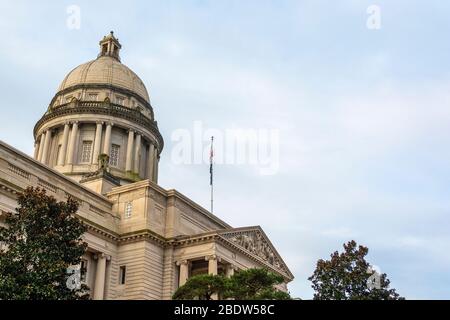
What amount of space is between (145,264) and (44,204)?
62.4 feet

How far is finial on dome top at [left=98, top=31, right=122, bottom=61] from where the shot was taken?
74.2 metres

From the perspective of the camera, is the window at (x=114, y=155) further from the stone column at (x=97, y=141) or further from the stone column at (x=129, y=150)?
the stone column at (x=97, y=141)

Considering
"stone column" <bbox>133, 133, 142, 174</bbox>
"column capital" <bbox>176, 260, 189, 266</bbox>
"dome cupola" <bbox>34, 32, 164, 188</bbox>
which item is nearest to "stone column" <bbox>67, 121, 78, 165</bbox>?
"dome cupola" <bbox>34, 32, 164, 188</bbox>

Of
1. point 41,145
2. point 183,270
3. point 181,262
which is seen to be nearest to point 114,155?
point 41,145

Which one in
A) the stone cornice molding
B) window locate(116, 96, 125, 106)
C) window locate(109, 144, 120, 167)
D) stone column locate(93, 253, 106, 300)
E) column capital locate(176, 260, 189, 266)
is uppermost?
the stone cornice molding

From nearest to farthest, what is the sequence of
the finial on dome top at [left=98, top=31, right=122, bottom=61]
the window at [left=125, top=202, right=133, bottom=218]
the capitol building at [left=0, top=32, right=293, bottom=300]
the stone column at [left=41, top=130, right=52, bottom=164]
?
the capitol building at [left=0, top=32, right=293, bottom=300] < the window at [left=125, top=202, right=133, bottom=218] < the stone column at [left=41, top=130, right=52, bottom=164] < the finial on dome top at [left=98, top=31, right=122, bottom=61]

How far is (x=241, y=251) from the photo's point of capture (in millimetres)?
47562

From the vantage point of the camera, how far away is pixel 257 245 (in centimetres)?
5172

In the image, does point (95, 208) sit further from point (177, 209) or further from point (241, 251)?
point (241, 251)

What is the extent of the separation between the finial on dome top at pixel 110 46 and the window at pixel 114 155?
16281 mm

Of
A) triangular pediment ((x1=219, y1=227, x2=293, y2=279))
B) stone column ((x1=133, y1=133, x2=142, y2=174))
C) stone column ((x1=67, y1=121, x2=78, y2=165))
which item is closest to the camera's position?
triangular pediment ((x1=219, y1=227, x2=293, y2=279))

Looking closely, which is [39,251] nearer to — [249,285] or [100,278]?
[249,285]

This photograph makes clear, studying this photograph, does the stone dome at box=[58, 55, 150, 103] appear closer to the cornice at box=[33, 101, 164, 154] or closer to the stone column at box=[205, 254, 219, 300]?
the cornice at box=[33, 101, 164, 154]
